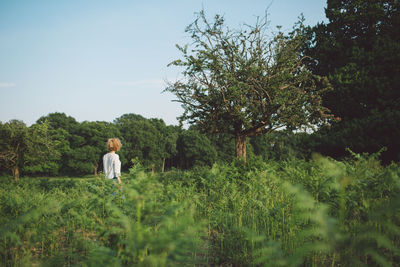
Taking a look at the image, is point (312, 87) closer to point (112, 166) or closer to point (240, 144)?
point (240, 144)

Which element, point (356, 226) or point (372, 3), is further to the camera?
point (372, 3)

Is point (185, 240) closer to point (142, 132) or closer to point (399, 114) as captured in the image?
point (399, 114)

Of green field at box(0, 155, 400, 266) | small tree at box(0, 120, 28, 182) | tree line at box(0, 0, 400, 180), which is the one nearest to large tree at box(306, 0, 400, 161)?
tree line at box(0, 0, 400, 180)

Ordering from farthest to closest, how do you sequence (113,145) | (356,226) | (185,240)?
(113,145) → (356,226) → (185,240)

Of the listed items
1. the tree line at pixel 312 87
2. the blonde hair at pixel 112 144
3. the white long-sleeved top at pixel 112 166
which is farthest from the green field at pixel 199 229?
the tree line at pixel 312 87

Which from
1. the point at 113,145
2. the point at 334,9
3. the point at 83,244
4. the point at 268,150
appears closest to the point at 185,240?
the point at 83,244

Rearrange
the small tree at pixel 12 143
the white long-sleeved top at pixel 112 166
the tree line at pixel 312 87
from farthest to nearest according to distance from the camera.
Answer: the small tree at pixel 12 143 < the tree line at pixel 312 87 < the white long-sleeved top at pixel 112 166

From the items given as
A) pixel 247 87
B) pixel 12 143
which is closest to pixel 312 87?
pixel 247 87

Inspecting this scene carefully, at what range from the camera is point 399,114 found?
11.7m

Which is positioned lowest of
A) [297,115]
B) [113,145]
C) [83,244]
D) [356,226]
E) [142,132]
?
[83,244]

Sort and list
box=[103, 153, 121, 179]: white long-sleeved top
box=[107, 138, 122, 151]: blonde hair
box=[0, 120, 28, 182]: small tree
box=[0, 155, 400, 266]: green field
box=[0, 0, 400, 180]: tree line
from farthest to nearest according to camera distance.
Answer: box=[0, 120, 28, 182]: small tree → box=[0, 0, 400, 180]: tree line → box=[107, 138, 122, 151]: blonde hair → box=[103, 153, 121, 179]: white long-sleeved top → box=[0, 155, 400, 266]: green field

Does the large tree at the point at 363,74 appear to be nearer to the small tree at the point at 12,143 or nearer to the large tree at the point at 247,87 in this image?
the large tree at the point at 247,87

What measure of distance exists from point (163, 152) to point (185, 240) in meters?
54.8

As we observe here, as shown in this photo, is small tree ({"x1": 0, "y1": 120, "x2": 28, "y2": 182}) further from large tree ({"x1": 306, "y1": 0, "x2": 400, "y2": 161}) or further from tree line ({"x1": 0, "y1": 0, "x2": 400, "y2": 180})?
large tree ({"x1": 306, "y1": 0, "x2": 400, "y2": 161})
